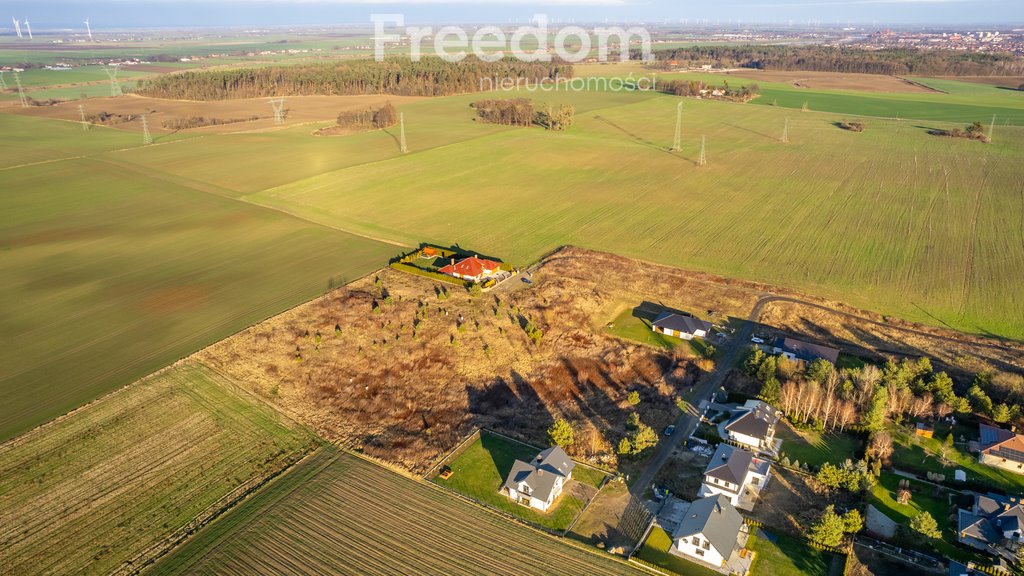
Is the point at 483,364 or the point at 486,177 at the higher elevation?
the point at 486,177

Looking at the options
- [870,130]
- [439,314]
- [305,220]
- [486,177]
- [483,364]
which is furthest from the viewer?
[870,130]

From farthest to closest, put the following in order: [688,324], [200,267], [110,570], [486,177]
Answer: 1. [486,177]
2. [200,267]
3. [688,324]
4. [110,570]

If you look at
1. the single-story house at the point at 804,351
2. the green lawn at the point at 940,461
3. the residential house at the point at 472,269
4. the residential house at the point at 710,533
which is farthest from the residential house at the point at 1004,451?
the residential house at the point at 472,269

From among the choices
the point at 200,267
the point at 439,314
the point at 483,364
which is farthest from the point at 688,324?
the point at 200,267

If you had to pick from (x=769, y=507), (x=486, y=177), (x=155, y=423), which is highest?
(x=486, y=177)

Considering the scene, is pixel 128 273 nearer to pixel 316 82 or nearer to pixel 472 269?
pixel 472 269

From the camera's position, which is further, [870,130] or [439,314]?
[870,130]

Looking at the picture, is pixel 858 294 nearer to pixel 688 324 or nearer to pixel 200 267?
pixel 688 324
